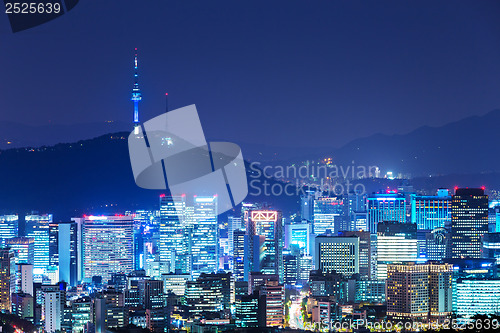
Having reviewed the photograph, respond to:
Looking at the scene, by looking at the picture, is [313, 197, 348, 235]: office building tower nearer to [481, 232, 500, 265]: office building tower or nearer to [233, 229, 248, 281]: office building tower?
[233, 229, 248, 281]: office building tower

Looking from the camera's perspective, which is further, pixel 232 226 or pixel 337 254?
pixel 232 226

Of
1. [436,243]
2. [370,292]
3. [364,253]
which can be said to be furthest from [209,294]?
[436,243]

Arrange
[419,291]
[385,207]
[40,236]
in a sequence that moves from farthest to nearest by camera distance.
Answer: [385,207] < [40,236] < [419,291]

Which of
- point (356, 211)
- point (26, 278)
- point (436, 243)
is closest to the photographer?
point (26, 278)

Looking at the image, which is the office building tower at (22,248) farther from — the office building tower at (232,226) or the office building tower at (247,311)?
the office building tower at (247,311)

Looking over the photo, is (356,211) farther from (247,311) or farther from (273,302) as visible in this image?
(247,311)

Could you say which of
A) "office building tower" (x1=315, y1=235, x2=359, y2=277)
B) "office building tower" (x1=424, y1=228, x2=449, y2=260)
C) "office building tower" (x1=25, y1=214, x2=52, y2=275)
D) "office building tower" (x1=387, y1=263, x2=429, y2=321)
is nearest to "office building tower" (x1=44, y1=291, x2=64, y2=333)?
"office building tower" (x1=387, y1=263, x2=429, y2=321)

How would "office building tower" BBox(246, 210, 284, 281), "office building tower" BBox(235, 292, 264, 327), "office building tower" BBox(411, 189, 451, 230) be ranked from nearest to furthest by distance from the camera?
"office building tower" BBox(235, 292, 264, 327) → "office building tower" BBox(246, 210, 284, 281) → "office building tower" BBox(411, 189, 451, 230)

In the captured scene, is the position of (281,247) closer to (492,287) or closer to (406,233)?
(406,233)
